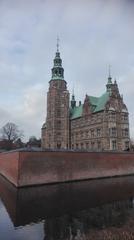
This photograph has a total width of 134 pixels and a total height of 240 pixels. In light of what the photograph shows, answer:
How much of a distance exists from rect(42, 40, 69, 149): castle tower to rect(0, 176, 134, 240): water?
4352 centimetres

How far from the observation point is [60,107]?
202 ft

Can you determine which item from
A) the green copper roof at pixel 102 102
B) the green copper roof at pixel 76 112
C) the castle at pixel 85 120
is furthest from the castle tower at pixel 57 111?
the green copper roof at pixel 102 102

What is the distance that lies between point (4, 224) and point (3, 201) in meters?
4.97

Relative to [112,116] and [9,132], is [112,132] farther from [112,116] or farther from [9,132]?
[9,132]

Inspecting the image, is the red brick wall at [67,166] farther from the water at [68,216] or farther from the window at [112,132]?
the window at [112,132]

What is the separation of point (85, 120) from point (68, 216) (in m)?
46.1

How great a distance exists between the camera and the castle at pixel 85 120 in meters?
51.8

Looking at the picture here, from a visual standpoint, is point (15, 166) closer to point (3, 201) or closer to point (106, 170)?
point (3, 201)

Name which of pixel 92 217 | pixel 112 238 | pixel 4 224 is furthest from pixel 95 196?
pixel 112 238

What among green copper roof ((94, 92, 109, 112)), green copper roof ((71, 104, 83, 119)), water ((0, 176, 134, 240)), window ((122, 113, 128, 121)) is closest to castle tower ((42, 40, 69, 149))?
green copper roof ((71, 104, 83, 119))

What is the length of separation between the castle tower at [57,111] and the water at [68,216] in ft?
143

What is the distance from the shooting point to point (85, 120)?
56.8m

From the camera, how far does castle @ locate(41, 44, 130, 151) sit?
51.8 metres

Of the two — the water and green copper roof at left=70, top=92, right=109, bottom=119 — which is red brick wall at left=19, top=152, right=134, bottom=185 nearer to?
the water
